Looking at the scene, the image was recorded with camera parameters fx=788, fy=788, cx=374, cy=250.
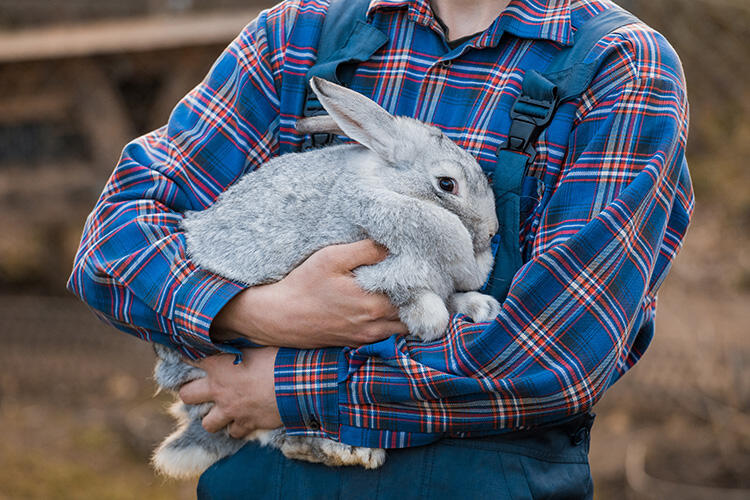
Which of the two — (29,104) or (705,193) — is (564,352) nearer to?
(29,104)

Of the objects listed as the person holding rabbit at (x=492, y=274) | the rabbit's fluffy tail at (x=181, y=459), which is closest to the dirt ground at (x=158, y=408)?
the rabbit's fluffy tail at (x=181, y=459)

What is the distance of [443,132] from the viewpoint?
2012 millimetres

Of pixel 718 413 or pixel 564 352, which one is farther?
pixel 718 413

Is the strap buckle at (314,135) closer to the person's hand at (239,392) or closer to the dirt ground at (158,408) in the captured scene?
the person's hand at (239,392)

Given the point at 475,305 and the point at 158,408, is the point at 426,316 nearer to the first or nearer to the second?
the point at 475,305

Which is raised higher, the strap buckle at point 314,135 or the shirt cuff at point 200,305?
the strap buckle at point 314,135

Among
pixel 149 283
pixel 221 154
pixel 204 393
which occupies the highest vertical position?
pixel 221 154

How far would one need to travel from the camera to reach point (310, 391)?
1.83 metres

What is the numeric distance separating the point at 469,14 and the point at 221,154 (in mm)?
758

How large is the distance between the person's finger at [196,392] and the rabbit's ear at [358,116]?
2.43 feet

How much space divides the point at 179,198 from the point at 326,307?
55 centimetres

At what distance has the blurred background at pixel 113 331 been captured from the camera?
4.73 meters

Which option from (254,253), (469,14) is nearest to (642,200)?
(469,14)

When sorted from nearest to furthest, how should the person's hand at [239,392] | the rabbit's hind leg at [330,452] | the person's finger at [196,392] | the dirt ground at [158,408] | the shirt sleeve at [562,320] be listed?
the shirt sleeve at [562,320], the rabbit's hind leg at [330,452], the person's hand at [239,392], the person's finger at [196,392], the dirt ground at [158,408]
